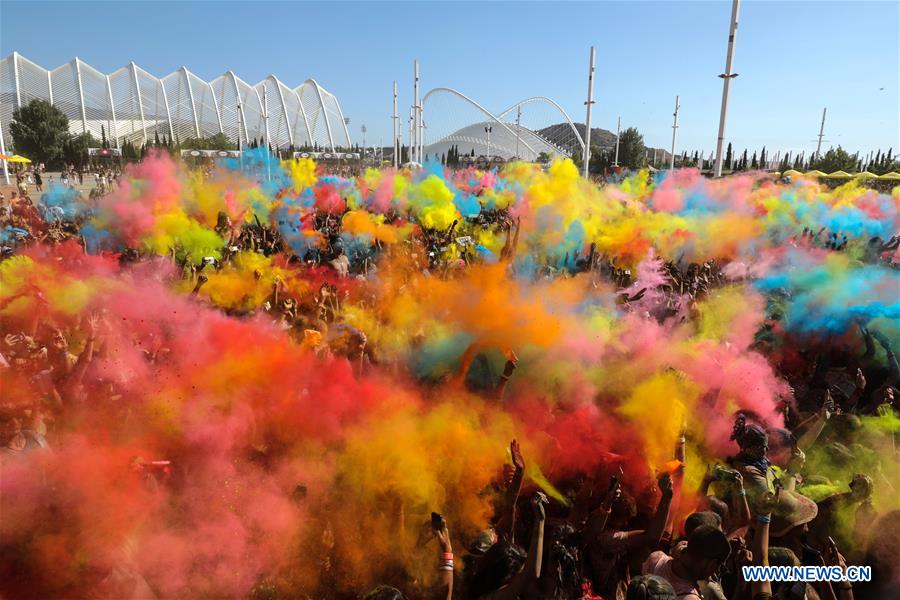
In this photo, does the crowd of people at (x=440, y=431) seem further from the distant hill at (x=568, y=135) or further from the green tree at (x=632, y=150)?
the distant hill at (x=568, y=135)

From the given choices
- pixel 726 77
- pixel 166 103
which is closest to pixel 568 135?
pixel 166 103

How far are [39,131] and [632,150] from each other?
54.7m

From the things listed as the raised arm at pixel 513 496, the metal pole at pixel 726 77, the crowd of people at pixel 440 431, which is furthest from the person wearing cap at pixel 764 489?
the metal pole at pixel 726 77

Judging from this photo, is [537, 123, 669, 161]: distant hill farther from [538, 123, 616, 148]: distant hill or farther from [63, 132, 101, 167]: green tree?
[63, 132, 101, 167]: green tree

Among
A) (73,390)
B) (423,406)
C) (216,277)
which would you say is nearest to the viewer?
(73,390)

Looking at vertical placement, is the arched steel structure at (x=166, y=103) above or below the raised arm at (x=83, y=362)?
above

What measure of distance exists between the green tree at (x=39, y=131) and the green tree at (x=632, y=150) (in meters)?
52.0

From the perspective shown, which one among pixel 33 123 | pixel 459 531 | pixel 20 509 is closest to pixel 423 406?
pixel 459 531

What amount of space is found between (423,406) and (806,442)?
8.59 ft

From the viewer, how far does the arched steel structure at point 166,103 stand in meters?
61.5

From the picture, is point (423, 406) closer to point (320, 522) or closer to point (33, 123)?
point (320, 522)

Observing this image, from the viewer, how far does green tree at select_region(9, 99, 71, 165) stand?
140 feet

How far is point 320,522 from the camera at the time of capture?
2.88m

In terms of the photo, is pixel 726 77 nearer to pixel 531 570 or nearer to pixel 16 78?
pixel 531 570
